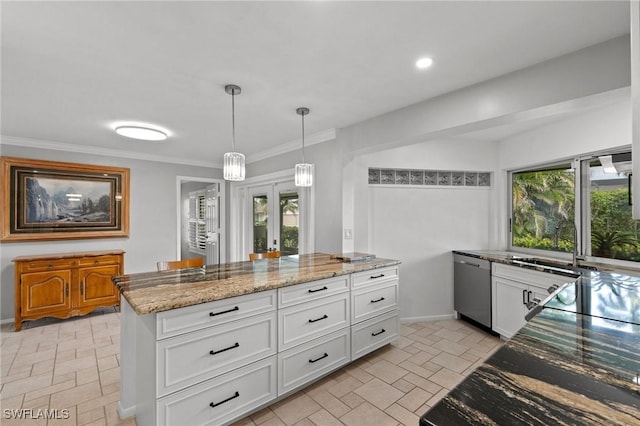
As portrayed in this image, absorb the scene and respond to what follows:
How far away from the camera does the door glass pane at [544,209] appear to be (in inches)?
129

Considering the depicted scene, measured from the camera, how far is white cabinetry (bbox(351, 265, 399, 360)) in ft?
8.43

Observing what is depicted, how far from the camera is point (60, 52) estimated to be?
1.84m

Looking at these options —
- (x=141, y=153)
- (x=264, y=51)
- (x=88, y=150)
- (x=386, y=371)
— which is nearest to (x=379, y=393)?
(x=386, y=371)

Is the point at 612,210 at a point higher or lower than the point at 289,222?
higher

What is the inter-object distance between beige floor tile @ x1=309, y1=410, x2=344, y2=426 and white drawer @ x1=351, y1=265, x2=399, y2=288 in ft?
3.21

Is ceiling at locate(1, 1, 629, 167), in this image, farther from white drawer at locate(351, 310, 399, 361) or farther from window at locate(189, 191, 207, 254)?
window at locate(189, 191, 207, 254)

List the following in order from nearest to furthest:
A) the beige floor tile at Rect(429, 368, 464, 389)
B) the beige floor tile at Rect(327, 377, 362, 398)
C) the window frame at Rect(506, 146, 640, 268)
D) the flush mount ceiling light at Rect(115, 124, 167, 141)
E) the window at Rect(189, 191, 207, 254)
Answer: the beige floor tile at Rect(327, 377, 362, 398)
the beige floor tile at Rect(429, 368, 464, 389)
the window frame at Rect(506, 146, 640, 268)
the flush mount ceiling light at Rect(115, 124, 167, 141)
the window at Rect(189, 191, 207, 254)


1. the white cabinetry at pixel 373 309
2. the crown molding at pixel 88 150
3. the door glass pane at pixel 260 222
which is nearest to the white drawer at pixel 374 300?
the white cabinetry at pixel 373 309

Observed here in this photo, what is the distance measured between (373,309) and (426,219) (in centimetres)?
163

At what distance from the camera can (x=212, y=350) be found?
1.70m

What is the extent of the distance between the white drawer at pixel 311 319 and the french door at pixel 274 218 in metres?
1.86

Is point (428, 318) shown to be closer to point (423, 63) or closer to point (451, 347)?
point (451, 347)

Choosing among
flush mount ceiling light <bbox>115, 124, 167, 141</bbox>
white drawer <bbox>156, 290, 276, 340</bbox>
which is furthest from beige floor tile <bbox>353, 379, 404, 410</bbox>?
flush mount ceiling light <bbox>115, 124, 167, 141</bbox>

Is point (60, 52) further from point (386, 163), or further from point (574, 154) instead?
point (574, 154)
